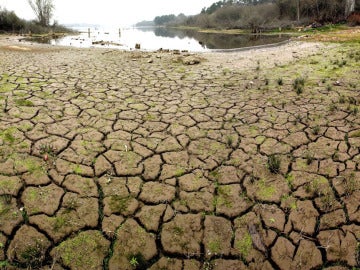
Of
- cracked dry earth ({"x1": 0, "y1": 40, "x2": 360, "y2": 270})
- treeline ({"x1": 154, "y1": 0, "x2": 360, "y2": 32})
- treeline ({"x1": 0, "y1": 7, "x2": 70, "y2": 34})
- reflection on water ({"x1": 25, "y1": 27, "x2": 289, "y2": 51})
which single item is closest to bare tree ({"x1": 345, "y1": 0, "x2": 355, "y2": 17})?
treeline ({"x1": 154, "y1": 0, "x2": 360, "y2": 32})

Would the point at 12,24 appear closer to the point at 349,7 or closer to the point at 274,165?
the point at 349,7

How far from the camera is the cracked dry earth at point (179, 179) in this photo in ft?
7.34

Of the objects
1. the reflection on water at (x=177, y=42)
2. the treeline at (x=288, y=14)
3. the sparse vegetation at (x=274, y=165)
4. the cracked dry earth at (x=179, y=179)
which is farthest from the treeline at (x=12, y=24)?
the sparse vegetation at (x=274, y=165)

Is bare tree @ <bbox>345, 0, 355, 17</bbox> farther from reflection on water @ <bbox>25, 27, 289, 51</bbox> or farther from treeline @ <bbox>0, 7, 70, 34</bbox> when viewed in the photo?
treeline @ <bbox>0, 7, 70, 34</bbox>

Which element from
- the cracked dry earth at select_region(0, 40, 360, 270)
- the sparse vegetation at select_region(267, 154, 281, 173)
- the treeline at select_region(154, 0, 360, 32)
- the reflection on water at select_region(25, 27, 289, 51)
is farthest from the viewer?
the treeline at select_region(154, 0, 360, 32)

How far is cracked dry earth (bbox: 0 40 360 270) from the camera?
2236 millimetres

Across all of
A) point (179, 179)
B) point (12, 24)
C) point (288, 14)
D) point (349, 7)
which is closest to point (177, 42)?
point (349, 7)

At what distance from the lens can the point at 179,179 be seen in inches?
116

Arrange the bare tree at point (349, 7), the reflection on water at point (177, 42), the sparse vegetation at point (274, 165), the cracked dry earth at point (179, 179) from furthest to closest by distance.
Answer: the bare tree at point (349, 7) → the reflection on water at point (177, 42) → the sparse vegetation at point (274, 165) → the cracked dry earth at point (179, 179)

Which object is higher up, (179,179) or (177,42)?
(177,42)

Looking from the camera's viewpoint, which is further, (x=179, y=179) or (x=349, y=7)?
(x=349, y=7)

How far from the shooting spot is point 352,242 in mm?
2295

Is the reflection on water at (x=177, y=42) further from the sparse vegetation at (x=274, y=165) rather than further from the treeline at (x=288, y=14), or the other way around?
the sparse vegetation at (x=274, y=165)

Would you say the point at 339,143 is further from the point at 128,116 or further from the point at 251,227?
the point at 128,116
